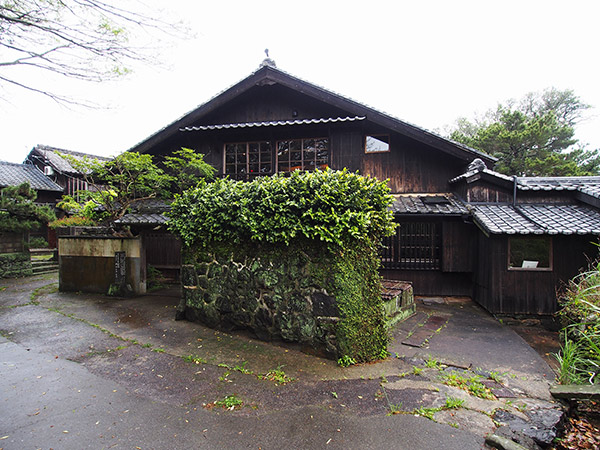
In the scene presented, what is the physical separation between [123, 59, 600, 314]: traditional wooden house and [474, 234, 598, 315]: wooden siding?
404 millimetres

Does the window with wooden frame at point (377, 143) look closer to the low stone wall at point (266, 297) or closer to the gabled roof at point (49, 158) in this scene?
the low stone wall at point (266, 297)

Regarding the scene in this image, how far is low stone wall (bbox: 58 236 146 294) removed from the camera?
9.34m

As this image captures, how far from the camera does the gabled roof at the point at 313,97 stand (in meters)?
9.19

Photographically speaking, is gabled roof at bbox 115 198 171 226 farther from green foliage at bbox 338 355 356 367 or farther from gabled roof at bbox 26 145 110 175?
gabled roof at bbox 26 145 110 175

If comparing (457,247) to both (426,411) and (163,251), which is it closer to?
(426,411)

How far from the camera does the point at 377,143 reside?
10.2 meters

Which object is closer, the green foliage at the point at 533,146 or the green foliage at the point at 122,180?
the green foliage at the point at 122,180

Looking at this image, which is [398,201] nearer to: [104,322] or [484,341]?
[484,341]

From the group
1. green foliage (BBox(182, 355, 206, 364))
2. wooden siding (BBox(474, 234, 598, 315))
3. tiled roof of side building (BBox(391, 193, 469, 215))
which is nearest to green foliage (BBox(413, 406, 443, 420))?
green foliage (BBox(182, 355, 206, 364))

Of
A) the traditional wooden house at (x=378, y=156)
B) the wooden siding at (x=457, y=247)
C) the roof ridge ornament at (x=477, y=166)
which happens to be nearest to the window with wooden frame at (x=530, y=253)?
the traditional wooden house at (x=378, y=156)

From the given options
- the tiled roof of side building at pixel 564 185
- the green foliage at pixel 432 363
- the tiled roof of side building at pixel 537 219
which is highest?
the tiled roof of side building at pixel 564 185

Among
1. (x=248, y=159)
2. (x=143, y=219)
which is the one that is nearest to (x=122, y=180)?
(x=143, y=219)

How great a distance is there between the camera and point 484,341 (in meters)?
6.23

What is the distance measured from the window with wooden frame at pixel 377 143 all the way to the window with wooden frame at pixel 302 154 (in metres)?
1.44
